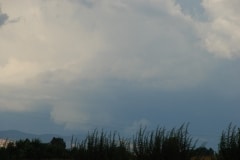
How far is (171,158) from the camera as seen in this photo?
25.1 metres

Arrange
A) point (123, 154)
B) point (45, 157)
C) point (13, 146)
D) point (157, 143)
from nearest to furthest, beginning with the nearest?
point (157, 143), point (123, 154), point (45, 157), point (13, 146)

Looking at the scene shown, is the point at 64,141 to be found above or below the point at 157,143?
above

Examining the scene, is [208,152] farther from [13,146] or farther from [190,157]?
[13,146]

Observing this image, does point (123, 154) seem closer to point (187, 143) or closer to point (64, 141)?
point (187, 143)

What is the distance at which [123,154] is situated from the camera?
2795 centimetres

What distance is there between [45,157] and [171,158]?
718 inches

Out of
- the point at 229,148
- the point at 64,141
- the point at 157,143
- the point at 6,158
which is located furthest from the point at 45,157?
the point at 229,148

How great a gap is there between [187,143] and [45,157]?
1838cm

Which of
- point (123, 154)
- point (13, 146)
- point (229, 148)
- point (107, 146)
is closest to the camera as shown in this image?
point (229, 148)

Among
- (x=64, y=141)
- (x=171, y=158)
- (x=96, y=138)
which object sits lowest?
(x=171, y=158)

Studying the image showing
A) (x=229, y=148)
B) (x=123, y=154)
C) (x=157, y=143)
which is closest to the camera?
(x=229, y=148)

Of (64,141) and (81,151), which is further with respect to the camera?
(64,141)

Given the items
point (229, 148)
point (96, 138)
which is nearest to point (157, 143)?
point (229, 148)

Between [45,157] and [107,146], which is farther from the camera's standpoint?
[45,157]
